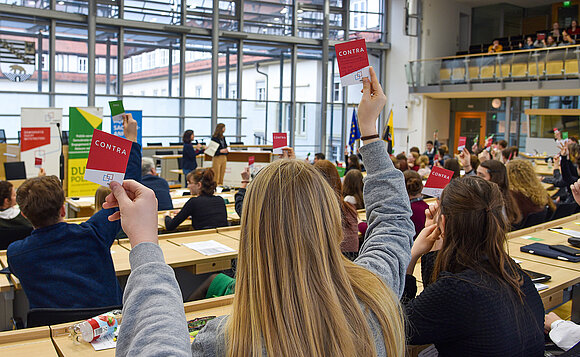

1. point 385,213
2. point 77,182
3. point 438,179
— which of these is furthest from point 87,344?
point 77,182

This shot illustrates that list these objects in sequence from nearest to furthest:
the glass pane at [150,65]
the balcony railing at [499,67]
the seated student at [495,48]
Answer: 1. the glass pane at [150,65]
2. the balcony railing at [499,67]
3. the seated student at [495,48]

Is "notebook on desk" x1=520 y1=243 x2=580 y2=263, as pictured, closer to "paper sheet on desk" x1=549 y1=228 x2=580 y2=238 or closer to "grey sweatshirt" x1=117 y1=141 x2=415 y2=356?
"paper sheet on desk" x1=549 y1=228 x2=580 y2=238

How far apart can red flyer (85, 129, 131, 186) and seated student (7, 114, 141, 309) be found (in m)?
1.28

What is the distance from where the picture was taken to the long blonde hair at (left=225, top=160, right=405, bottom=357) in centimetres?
104

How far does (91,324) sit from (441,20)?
60.0 feet

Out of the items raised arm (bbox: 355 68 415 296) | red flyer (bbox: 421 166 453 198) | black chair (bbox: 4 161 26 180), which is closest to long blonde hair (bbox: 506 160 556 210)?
red flyer (bbox: 421 166 453 198)

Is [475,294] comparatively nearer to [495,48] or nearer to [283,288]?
[283,288]

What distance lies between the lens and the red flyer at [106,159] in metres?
1.62

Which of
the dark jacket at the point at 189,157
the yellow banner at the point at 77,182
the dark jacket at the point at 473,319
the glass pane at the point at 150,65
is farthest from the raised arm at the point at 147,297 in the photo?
the glass pane at the point at 150,65

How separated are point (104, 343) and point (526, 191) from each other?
4459mm

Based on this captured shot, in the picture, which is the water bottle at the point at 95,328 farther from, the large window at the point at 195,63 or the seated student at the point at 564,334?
the large window at the point at 195,63

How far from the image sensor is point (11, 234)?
4473mm

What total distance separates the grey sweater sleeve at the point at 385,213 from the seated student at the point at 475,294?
0.60 meters

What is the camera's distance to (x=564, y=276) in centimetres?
336
